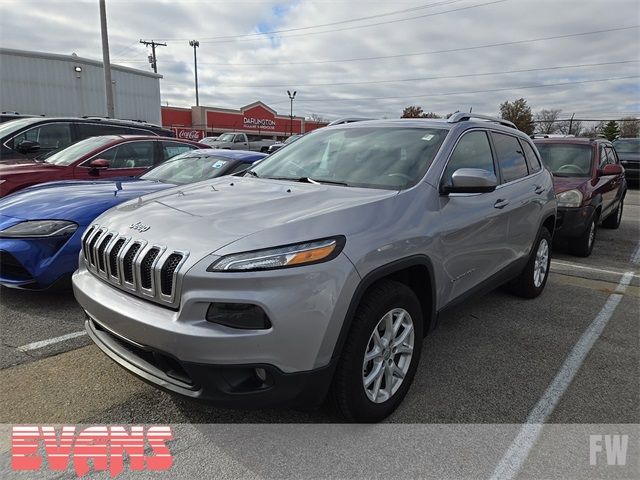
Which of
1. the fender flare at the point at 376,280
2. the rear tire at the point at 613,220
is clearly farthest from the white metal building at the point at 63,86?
the fender flare at the point at 376,280

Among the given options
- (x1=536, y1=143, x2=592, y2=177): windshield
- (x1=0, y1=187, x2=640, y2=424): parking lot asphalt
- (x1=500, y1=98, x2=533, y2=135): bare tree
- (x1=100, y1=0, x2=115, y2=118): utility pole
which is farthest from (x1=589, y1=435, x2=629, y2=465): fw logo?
(x1=500, y1=98, x2=533, y2=135): bare tree

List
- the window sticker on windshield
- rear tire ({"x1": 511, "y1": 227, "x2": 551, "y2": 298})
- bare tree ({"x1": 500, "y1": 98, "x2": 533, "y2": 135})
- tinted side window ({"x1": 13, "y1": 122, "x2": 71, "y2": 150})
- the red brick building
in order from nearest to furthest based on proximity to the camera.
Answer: rear tire ({"x1": 511, "y1": 227, "x2": 551, "y2": 298}) → the window sticker on windshield → tinted side window ({"x1": 13, "y1": 122, "x2": 71, "y2": 150}) → the red brick building → bare tree ({"x1": 500, "y1": 98, "x2": 533, "y2": 135})

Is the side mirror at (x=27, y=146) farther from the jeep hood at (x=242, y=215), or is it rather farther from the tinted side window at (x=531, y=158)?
the tinted side window at (x=531, y=158)

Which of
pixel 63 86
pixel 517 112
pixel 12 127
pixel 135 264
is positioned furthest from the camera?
pixel 517 112

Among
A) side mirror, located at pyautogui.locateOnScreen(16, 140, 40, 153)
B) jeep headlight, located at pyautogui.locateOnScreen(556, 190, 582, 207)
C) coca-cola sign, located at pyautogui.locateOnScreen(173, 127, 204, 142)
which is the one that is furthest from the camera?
coca-cola sign, located at pyautogui.locateOnScreen(173, 127, 204, 142)

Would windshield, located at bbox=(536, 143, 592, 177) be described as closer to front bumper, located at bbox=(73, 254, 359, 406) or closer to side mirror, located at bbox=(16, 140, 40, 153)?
front bumper, located at bbox=(73, 254, 359, 406)

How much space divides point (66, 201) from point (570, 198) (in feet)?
20.8

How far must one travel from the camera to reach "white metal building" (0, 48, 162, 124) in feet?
82.8

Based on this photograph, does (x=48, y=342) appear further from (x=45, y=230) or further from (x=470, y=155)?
(x=470, y=155)

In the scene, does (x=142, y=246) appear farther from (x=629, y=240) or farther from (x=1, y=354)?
(x=629, y=240)

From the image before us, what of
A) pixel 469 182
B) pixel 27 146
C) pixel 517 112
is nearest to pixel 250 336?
pixel 469 182

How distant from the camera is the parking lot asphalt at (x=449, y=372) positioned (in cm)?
268

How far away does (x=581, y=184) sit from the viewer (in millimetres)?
6758

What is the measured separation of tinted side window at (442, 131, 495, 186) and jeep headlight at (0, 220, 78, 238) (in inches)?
121
